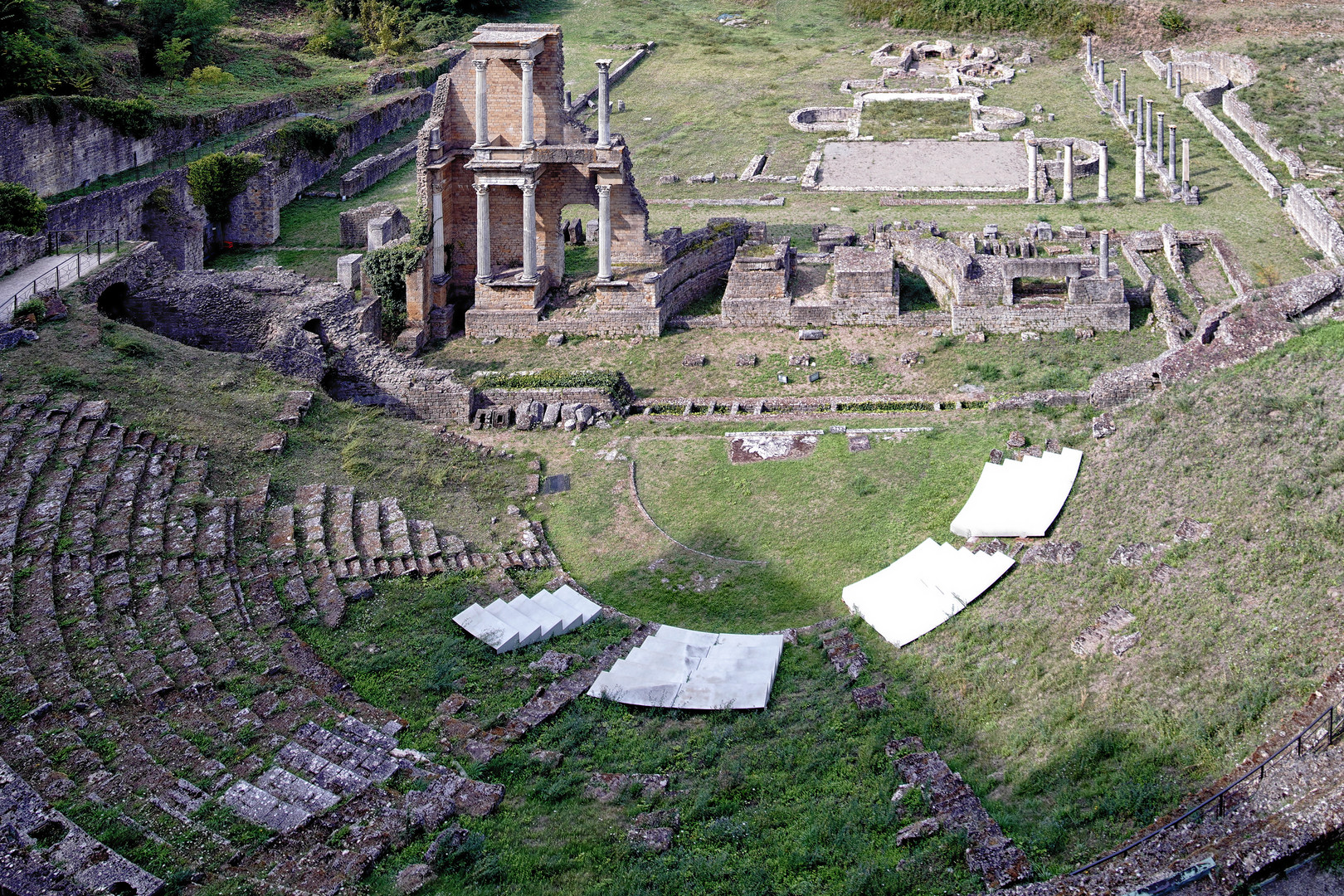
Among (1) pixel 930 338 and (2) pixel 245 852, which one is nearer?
(2) pixel 245 852

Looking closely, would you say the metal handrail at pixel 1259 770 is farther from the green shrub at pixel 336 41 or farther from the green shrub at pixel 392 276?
the green shrub at pixel 336 41

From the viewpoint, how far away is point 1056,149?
47000 millimetres

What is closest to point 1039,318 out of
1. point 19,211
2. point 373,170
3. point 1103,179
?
point 1103,179

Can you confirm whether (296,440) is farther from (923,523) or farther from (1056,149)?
(1056,149)

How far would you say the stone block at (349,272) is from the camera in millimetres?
31627

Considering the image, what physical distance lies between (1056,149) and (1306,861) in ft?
129

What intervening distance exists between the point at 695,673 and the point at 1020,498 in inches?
249

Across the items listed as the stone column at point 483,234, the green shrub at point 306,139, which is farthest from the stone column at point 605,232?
the green shrub at point 306,139

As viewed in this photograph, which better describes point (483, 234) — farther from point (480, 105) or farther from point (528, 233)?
point (480, 105)

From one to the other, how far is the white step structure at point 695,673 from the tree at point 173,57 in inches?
1586

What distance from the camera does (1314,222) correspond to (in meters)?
35.7

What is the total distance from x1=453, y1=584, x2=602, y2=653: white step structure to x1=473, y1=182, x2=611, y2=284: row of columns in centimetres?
1355

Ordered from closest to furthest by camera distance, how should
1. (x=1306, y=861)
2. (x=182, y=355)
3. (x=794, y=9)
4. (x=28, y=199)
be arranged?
(x=1306, y=861) → (x=182, y=355) → (x=28, y=199) → (x=794, y=9)

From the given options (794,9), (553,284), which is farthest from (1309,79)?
(553,284)
